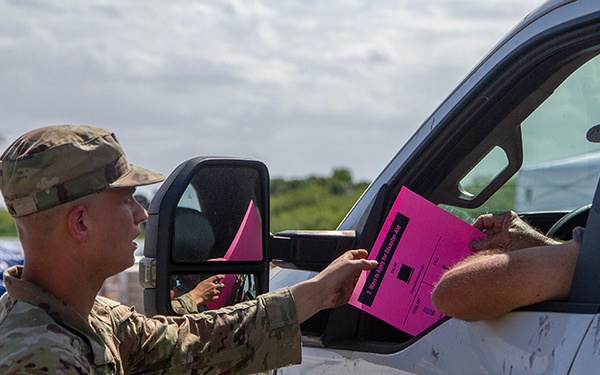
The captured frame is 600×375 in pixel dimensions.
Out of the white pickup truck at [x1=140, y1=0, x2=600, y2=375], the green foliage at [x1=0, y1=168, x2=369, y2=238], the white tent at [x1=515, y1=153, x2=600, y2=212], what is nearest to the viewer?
the white pickup truck at [x1=140, y1=0, x2=600, y2=375]

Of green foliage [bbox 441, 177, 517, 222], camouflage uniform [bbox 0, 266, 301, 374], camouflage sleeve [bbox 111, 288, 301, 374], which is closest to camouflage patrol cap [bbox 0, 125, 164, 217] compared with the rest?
camouflage uniform [bbox 0, 266, 301, 374]

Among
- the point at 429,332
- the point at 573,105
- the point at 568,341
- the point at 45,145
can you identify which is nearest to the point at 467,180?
the point at 573,105

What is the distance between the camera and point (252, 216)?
278 cm

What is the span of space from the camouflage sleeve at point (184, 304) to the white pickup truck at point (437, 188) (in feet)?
0.29

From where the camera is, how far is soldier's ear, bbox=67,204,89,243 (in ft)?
7.58

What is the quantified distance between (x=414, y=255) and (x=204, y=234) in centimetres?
56

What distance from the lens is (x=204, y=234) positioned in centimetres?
273

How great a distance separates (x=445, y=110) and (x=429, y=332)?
2.05 feet

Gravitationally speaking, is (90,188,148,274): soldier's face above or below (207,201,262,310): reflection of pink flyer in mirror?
above

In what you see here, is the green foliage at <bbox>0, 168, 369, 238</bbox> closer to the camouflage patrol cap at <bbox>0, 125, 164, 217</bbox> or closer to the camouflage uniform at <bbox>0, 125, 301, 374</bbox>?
the camouflage uniform at <bbox>0, 125, 301, 374</bbox>

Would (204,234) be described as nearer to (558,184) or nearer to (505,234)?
(505,234)

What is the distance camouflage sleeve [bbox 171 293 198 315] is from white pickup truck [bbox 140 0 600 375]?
9 centimetres

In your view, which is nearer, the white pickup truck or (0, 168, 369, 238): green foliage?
the white pickup truck

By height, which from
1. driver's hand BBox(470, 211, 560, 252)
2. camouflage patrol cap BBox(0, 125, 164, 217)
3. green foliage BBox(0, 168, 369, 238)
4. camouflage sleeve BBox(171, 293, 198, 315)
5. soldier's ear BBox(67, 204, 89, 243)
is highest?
camouflage patrol cap BBox(0, 125, 164, 217)
